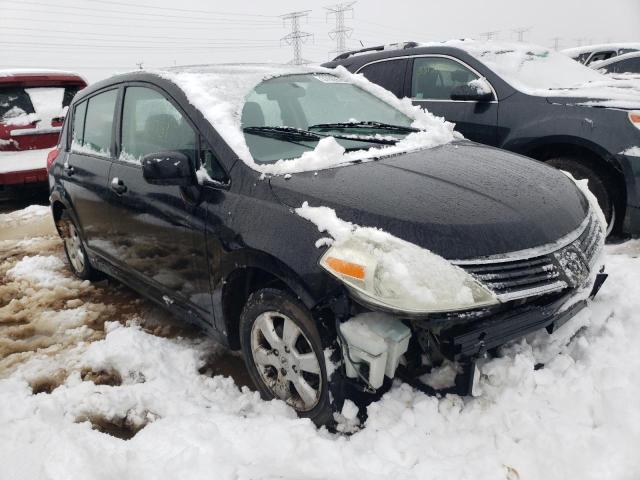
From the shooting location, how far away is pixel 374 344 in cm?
179

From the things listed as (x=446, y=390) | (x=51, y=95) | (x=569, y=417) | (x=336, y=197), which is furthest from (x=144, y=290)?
(x=51, y=95)

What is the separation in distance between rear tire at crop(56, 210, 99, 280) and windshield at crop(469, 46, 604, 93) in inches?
162

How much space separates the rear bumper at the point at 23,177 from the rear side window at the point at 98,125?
284cm

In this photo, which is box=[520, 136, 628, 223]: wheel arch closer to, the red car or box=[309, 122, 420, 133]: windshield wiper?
box=[309, 122, 420, 133]: windshield wiper

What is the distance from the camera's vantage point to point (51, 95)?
21.9 ft

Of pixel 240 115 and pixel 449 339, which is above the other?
pixel 240 115

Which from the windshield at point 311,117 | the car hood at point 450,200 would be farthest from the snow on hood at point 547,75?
the car hood at point 450,200

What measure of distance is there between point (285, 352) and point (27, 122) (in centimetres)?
592

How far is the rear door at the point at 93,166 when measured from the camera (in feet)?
11.1

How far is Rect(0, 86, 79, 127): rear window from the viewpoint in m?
6.26

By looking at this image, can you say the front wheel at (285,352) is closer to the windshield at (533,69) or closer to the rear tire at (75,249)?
the rear tire at (75,249)

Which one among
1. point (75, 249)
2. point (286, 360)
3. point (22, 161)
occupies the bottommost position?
point (75, 249)

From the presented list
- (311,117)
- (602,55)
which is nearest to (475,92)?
(311,117)

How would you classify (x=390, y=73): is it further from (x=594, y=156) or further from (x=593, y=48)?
(x=593, y=48)
